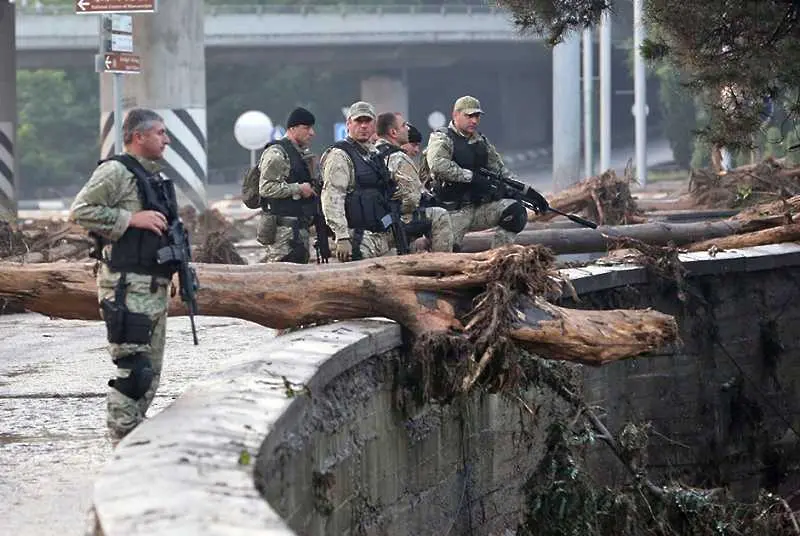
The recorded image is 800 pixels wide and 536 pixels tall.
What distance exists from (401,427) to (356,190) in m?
2.47

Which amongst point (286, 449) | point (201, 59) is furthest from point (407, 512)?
point (201, 59)

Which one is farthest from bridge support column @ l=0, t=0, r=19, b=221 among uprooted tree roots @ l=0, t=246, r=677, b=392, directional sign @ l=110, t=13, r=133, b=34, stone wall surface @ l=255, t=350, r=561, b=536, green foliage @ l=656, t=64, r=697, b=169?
green foliage @ l=656, t=64, r=697, b=169

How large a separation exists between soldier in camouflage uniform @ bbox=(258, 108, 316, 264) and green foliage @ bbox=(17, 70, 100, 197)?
5583 centimetres

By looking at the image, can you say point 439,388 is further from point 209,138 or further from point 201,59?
point 209,138

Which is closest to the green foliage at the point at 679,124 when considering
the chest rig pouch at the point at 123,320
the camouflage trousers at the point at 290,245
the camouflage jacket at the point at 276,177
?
the camouflage trousers at the point at 290,245

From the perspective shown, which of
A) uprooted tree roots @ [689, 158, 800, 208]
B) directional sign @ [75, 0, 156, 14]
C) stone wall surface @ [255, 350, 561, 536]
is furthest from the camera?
uprooted tree roots @ [689, 158, 800, 208]

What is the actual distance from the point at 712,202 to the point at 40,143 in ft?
165

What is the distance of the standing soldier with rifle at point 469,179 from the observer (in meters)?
13.2

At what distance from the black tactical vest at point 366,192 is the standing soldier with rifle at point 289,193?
103cm

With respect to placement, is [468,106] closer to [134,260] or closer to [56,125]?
[134,260]

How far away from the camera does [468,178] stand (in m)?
13.2

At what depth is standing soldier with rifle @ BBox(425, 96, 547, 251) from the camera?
1316 cm

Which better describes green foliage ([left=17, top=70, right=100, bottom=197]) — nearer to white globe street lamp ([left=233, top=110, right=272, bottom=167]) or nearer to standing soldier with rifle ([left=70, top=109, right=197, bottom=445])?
white globe street lamp ([left=233, top=110, right=272, bottom=167])

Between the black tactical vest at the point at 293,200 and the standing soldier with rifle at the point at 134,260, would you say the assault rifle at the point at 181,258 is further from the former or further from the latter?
the black tactical vest at the point at 293,200
